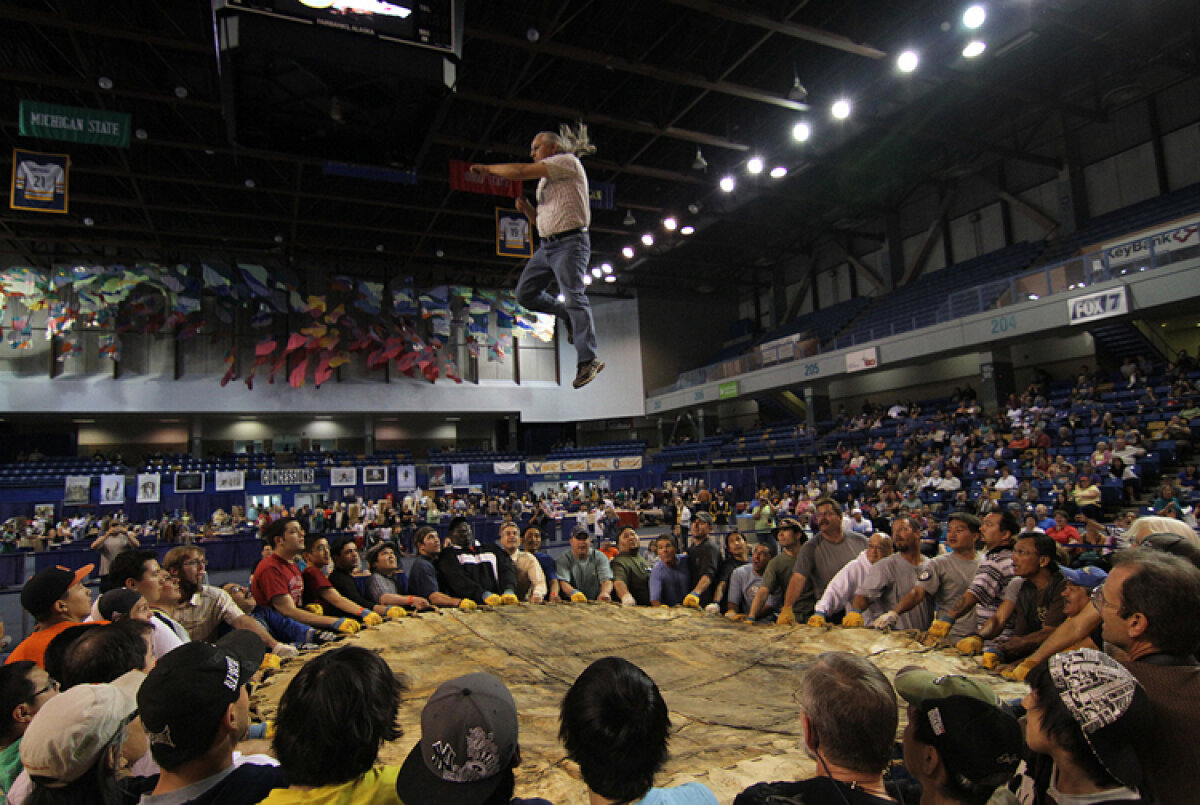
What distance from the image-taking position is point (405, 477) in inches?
736

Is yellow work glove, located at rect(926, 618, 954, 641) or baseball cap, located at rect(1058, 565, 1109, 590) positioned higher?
baseball cap, located at rect(1058, 565, 1109, 590)

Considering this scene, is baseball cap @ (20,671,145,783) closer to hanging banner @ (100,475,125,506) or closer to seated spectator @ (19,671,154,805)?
seated spectator @ (19,671,154,805)

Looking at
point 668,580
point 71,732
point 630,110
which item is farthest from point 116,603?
point 630,110

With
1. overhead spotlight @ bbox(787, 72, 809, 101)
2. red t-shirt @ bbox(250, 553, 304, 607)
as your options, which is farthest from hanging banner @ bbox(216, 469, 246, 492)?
overhead spotlight @ bbox(787, 72, 809, 101)

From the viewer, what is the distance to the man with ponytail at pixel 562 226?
3842 mm

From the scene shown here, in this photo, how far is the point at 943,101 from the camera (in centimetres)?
1605

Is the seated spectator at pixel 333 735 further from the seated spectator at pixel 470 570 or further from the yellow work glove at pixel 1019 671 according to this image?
the seated spectator at pixel 470 570

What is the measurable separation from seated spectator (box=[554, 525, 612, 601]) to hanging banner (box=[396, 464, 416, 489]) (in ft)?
43.3

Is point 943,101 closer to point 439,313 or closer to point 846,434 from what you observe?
point 846,434

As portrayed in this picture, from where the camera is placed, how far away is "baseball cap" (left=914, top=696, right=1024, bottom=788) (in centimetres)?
140

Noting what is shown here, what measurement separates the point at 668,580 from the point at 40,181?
13765 millimetres

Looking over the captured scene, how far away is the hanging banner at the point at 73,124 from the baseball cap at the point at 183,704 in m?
13.1

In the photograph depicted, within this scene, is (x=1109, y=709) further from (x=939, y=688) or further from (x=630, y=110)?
(x=630, y=110)

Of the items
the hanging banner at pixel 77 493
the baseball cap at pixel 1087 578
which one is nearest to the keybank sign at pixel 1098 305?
the baseball cap at pixel 1087 578
